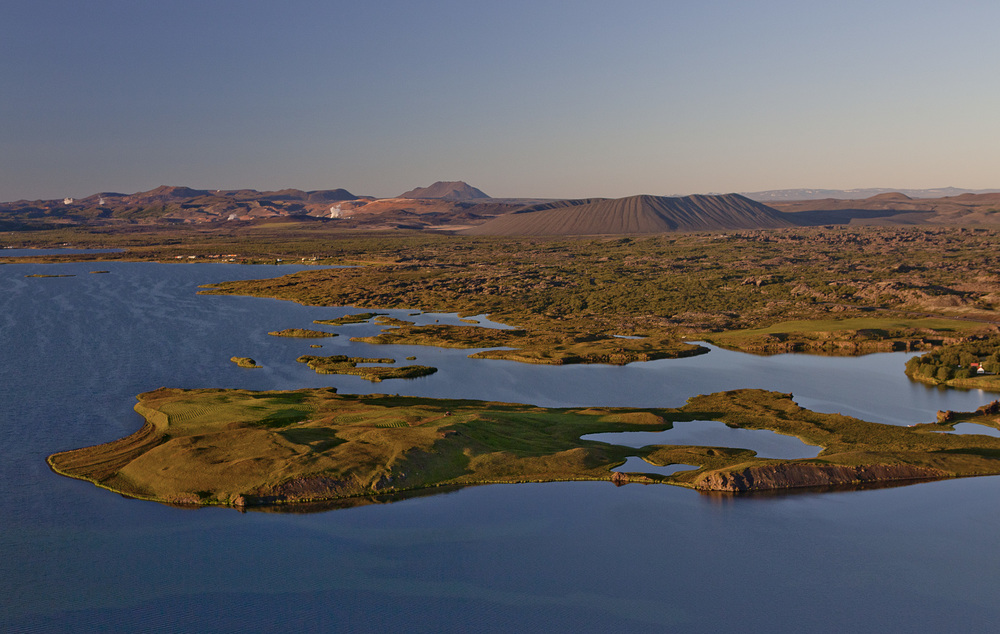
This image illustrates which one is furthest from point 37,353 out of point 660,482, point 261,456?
point 660,482

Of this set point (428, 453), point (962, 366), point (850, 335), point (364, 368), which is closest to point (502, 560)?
point (428, 453)

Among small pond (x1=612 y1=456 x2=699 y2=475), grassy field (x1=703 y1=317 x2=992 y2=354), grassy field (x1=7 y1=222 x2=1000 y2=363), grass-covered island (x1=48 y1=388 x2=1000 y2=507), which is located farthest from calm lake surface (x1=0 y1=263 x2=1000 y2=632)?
grassy field (x1=703 y1=317 x2=992 y2=354)

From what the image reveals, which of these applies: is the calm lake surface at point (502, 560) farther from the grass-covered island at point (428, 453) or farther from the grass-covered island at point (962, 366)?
the grass-covered island at point (962, 366)

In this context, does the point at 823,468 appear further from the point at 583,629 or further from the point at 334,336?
the point at 334,336

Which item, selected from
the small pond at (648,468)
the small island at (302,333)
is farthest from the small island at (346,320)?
the small pond at (648,468)

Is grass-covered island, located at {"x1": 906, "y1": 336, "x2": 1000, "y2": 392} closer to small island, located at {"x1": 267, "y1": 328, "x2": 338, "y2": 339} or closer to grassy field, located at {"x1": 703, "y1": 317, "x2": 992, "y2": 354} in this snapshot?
A: grassy field, located at {"x1": 703, "y1": 317, "x2": 992, "y2": 354}

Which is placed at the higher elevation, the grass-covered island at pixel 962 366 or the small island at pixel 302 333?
the small island at pixel 302 333
